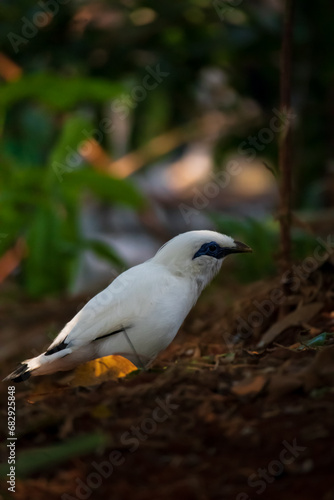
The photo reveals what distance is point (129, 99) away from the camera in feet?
24.1

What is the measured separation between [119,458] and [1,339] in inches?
148

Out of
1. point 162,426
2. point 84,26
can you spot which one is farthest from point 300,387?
point 84,26

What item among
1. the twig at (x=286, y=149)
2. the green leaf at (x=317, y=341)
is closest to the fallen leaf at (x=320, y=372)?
the green leaf at (x=317, y=341)

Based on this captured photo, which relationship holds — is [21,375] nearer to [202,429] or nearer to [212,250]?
[212,250]

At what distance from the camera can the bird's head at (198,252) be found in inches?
132

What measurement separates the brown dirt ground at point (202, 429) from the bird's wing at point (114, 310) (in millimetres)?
222

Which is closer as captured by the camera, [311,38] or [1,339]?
[1,339]

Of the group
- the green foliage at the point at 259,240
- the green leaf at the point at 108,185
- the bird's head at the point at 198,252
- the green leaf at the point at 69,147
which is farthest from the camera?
the green leaf at the point at 69,147

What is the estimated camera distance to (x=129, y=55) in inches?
301

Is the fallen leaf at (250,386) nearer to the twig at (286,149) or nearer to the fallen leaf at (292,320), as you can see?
the fallen leaf at (292,320)

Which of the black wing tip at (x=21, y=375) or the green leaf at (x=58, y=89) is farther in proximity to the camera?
the green leaf at (x=58, y=89)

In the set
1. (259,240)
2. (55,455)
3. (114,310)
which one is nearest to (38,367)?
(114,310)

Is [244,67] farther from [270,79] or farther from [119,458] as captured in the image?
[119,458]

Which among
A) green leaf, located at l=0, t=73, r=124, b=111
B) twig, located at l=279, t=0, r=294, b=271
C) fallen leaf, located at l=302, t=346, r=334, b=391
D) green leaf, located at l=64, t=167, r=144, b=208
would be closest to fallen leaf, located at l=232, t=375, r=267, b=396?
fallen leaf, located at l=302, t=346, r=334, b=391
